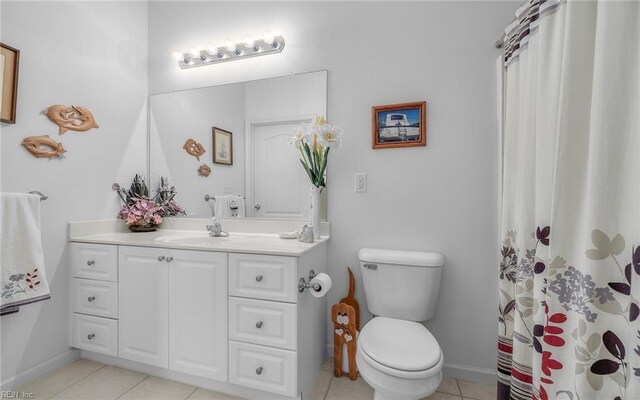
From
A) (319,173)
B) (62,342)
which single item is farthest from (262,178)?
(62,342)

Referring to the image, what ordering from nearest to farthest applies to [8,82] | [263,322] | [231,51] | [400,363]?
[400,363] < [263,322] < [8,82] < [231,51]

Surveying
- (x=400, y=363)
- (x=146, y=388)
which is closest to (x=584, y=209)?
(x=400, y=363)

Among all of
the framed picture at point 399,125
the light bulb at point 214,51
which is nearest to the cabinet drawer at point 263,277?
the framed picture at point 399,125

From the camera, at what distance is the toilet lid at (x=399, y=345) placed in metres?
1.11

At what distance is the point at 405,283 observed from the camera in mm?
1524

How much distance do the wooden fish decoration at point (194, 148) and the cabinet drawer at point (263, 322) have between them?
1.23 metres

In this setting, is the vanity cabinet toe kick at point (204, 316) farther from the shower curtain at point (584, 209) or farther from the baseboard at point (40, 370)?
the shower curtain at point (584, 209)

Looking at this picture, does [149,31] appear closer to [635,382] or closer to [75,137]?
[75,137]

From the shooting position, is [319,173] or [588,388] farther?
[319,173]

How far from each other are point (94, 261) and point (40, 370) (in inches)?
26.4

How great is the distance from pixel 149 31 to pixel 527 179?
285cm

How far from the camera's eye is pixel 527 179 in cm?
103

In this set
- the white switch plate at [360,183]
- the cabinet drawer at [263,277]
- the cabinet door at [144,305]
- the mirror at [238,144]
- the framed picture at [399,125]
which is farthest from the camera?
the mirror at [238,144]

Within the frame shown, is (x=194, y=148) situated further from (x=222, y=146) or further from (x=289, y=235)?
(x=289, y=235)
